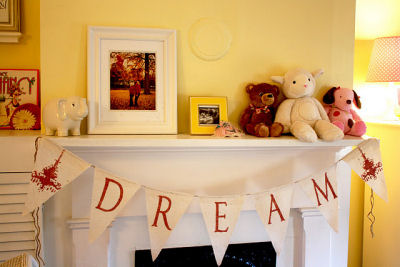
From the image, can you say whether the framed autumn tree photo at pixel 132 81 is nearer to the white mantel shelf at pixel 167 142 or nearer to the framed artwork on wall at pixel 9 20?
the white mantel shelf at pixel 167 142

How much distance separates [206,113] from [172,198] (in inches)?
15.2

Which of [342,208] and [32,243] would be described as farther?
[342,208]

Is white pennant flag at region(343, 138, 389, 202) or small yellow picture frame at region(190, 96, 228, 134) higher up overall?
small yellow picture frame at region(190, 96, 228, 134)

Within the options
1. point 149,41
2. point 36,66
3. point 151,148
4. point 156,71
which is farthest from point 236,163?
point 36,66

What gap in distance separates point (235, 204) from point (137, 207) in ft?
1.35

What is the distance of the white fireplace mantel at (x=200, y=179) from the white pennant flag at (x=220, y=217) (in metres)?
0.16

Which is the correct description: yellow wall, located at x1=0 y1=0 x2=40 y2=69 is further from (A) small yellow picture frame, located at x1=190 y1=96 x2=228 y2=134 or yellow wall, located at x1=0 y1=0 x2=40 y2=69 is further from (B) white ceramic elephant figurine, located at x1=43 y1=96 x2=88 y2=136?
(A) small yellow picture frame, located at x1=190 y1=96 x2=228 y2=134

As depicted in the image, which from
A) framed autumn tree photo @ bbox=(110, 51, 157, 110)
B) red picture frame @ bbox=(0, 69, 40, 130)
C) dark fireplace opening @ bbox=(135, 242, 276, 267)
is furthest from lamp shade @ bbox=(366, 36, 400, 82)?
red picture frame @ bbox=(0, 69, 40, 130)

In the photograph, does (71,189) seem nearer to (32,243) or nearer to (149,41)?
(32,243)

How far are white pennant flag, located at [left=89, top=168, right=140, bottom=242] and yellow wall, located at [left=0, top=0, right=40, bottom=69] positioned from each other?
747mm

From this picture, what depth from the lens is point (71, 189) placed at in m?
1.30

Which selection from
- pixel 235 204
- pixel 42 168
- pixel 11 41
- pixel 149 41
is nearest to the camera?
pixel 42 168

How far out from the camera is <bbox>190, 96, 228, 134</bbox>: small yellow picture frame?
4.38ft

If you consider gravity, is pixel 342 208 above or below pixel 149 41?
below
